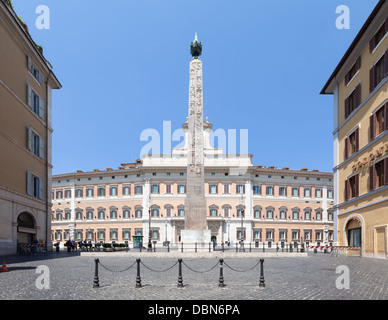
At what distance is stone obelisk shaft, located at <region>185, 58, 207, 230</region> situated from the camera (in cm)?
2703

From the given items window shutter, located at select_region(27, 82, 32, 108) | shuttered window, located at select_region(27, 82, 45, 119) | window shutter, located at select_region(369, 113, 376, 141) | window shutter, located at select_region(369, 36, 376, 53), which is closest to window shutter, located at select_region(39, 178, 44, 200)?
shuttered window, located at select_region(27, 82, 45, 119)

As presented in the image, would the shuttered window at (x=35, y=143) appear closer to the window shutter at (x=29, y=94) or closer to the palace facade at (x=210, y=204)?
the window shutter at (x=29, y=94)

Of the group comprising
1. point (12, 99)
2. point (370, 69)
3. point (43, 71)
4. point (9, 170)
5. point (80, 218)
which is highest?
point (43, 71)

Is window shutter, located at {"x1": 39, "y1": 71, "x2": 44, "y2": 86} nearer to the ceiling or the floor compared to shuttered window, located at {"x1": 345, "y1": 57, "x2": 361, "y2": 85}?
nearer to the ceiling

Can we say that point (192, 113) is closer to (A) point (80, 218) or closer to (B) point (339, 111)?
(B) point (339, 111)

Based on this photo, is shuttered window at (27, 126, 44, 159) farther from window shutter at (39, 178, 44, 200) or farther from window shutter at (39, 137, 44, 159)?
window shutter at (39, 178, 44, 200)

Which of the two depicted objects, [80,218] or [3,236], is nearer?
[3,236]

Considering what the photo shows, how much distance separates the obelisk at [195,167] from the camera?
→ 26.6 metres

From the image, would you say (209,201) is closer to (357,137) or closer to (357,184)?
(357,184)

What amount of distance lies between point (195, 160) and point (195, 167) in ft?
1.73

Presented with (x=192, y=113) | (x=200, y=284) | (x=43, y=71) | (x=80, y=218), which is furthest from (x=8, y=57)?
(x=80, y=218)

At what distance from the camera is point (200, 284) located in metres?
10.1
